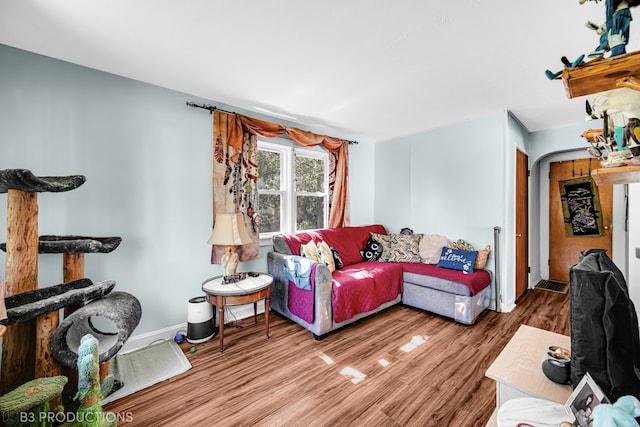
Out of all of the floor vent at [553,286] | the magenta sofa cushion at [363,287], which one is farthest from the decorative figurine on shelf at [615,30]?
the floor vent at [553,286]

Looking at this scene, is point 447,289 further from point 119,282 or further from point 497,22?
point 119,282

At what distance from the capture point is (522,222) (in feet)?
12.4

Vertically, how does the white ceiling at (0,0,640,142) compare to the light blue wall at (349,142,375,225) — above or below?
above

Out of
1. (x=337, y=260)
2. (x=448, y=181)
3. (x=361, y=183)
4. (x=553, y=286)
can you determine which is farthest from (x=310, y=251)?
(x=553, y=286)

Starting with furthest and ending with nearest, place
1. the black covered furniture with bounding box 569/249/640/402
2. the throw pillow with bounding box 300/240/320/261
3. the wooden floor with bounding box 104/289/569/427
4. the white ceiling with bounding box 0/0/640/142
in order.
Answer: the throw pillow with bounding box 300/240/320/261 → the wooden floor with bounding box 104/289/569/427 → the white ceiling with bounding box 0/0/640/142 → the black covered furniture with bounding box 569/249/640/402

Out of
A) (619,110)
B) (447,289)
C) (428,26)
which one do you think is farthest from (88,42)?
(447,289)

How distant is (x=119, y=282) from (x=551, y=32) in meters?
3.81

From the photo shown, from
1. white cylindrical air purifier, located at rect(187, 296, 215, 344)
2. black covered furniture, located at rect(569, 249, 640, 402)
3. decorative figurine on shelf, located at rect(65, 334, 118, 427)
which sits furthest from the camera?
white cylindrical air purifier, located at rect(187, 296, 215, 344)

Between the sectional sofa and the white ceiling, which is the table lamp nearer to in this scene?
the sectional sofa

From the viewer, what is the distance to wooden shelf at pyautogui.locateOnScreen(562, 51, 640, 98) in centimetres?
65

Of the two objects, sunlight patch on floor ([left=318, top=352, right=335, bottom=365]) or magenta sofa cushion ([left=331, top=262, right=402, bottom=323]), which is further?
magenta sofa cushion ([left=331, top=262, right=402, bottom=323])

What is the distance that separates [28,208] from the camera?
152 centimetres

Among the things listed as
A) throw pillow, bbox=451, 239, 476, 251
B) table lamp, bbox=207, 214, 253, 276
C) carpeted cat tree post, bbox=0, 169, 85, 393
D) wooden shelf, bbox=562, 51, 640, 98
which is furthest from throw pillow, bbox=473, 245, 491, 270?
carpeted cat tree post, bbox=0, 169, 85, 393

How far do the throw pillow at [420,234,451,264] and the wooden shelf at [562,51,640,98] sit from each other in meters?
3.03
